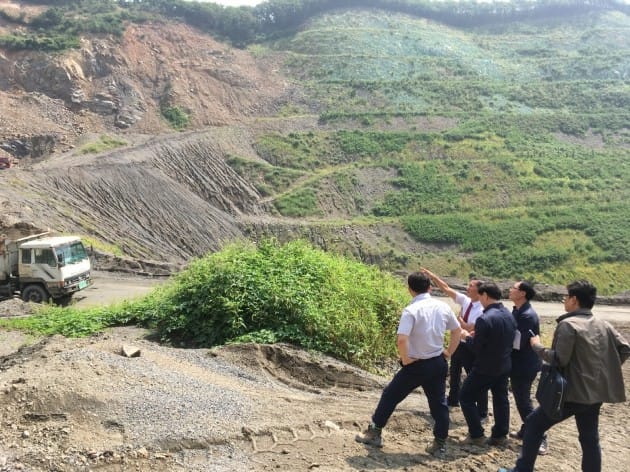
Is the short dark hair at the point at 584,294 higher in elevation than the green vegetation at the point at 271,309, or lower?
higher

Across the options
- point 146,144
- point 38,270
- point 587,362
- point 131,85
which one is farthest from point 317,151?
point 587,362

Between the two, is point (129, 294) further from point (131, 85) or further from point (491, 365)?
point (131, 85)

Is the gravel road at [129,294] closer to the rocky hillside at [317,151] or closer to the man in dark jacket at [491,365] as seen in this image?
the rocky hillside at [317,151]

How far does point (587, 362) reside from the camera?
190 inches

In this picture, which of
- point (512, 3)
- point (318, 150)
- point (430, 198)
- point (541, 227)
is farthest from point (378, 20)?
point (541, 227)

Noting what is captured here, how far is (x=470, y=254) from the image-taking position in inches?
1400

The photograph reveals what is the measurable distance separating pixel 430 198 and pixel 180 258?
1870cm

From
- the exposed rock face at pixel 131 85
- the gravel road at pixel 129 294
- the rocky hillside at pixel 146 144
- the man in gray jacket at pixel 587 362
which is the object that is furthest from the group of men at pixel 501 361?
the exposed rock face at pixel 131 85

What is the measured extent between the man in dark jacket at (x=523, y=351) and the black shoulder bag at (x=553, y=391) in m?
1.31

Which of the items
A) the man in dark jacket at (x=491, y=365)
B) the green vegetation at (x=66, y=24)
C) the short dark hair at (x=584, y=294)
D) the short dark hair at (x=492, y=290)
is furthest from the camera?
the green vegetation at (x=66, y=24)

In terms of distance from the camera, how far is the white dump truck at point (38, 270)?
632 inches

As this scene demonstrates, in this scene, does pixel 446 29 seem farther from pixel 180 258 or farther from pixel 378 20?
pixel 180 258

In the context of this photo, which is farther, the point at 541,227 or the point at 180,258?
the point at 541,227

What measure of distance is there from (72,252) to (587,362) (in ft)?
48.6
